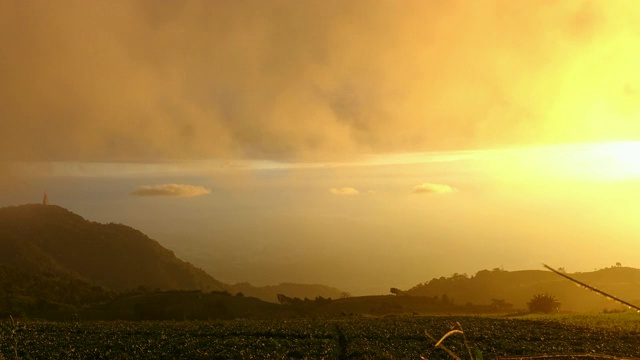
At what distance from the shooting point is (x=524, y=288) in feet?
447

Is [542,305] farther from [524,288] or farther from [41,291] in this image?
[524,288]

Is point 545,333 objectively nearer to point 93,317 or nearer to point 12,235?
point 93,317

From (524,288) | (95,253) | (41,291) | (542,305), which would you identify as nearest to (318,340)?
(542,305)

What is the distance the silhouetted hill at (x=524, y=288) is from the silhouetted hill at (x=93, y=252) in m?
73.0

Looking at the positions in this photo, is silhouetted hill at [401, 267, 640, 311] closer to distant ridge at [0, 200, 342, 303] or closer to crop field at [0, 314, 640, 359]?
crop field at [0, 314, 640, 359]

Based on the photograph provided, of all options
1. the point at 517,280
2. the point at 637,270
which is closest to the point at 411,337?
the point at 517,280

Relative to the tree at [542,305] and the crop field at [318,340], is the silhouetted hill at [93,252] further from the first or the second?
the crop field at [318,340]

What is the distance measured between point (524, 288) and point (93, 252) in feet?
406

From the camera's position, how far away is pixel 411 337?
119 feet

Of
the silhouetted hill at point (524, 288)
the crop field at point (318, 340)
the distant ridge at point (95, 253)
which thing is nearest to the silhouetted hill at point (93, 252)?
the distant ridge at point (95, 253)

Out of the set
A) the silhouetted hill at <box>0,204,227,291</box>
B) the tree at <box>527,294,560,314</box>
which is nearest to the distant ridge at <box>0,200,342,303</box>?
the silhouetted hill at <box>0,204,227,291</box>

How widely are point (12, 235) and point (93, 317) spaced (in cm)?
11206

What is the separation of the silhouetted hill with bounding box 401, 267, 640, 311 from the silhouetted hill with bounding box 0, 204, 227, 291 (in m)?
73.0

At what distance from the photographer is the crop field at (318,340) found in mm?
30547
